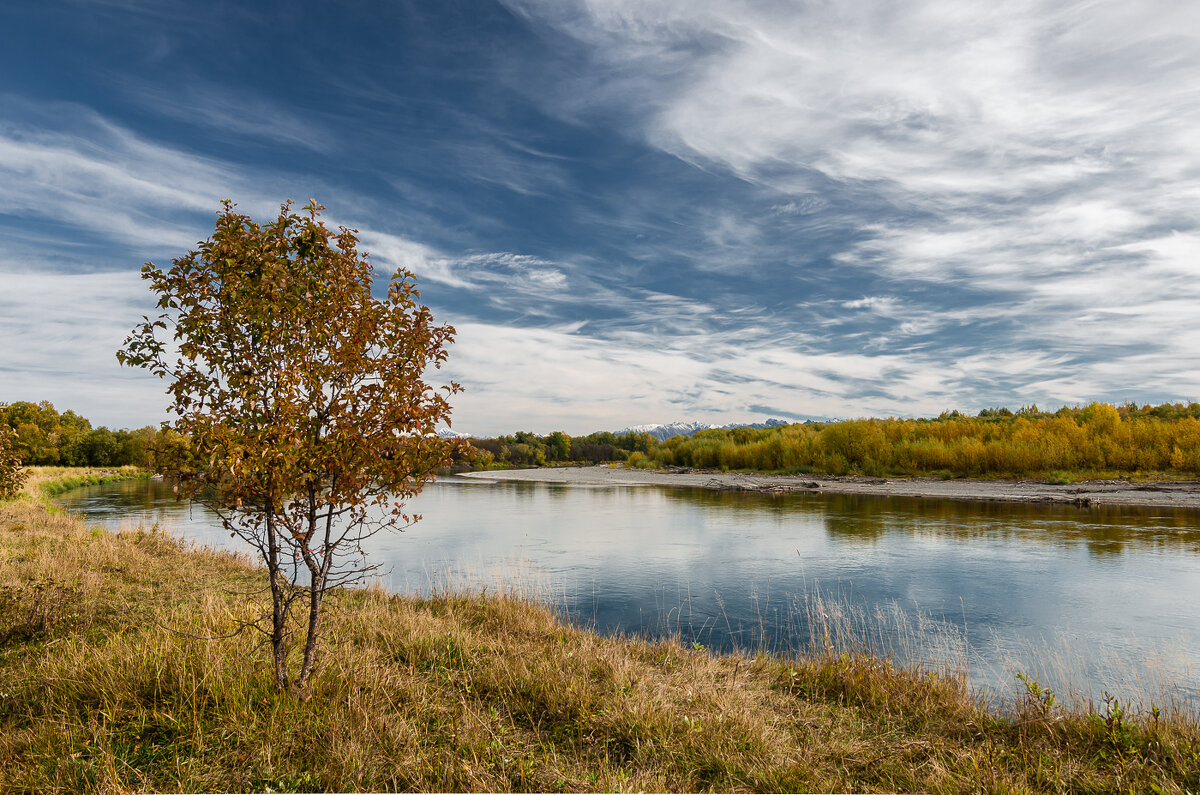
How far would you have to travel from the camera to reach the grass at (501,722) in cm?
461

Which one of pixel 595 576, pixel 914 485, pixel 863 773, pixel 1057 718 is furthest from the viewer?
pixel 914 485

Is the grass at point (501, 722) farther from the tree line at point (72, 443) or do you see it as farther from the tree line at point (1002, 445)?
the tree line at point (72, 443)

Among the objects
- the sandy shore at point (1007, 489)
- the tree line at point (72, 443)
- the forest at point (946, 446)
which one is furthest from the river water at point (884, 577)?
the tree line at point (72, 443)

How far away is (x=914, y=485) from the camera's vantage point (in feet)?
141

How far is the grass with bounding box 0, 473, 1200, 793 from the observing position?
4.61 metres

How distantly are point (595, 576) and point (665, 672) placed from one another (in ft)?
29.7

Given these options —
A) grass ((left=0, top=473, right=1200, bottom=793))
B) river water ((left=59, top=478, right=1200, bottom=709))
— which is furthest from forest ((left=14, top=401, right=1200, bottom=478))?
grass ((left=0, top=473, right=1200, bottom=793))

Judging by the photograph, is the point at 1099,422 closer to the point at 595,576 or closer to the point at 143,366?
the point at 595,576

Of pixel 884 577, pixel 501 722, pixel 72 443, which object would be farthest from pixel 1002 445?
pixel 72 443

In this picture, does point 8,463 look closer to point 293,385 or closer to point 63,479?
point 293,385

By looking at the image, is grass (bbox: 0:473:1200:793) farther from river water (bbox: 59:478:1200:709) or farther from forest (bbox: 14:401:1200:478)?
forest (bbox: 14:401:1200:478)

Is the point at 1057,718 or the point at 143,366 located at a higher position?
the point at 143,366

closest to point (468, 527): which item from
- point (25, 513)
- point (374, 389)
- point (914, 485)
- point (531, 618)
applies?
point (25, 513)

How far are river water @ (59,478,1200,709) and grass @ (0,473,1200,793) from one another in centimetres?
213
